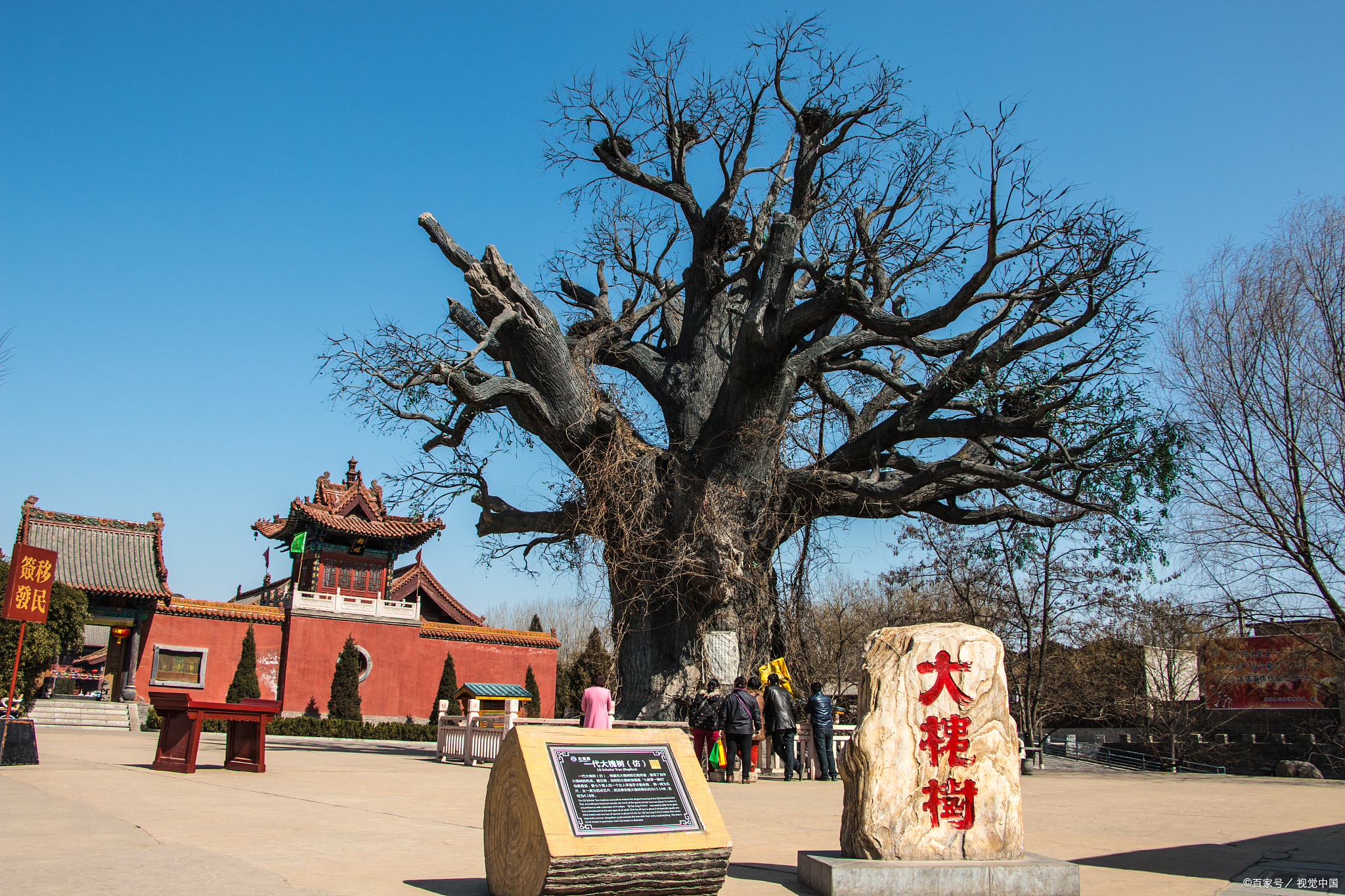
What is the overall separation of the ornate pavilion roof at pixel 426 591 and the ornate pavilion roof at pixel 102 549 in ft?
28.4

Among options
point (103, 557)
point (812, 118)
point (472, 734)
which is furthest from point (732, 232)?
point (103, 557)

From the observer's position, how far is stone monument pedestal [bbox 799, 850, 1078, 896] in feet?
14.9

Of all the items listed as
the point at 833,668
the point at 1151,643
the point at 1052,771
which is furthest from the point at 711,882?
the point at 833,668

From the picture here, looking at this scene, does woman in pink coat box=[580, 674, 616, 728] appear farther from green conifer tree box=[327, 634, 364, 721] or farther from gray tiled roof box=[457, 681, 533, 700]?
gray tiled roof box=[457, 681, 533, 700]

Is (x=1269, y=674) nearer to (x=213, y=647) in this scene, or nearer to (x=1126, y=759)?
(x=1126, y=759)

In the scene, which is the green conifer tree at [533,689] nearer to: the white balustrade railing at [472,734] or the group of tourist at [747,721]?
the white balustrade railing at [472,734]

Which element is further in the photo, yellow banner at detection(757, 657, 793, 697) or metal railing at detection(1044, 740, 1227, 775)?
metal railing at detection(1044, 740, 1227, 775)

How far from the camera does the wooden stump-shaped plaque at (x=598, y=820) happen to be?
3846mm

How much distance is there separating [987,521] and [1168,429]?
2898 millimetres

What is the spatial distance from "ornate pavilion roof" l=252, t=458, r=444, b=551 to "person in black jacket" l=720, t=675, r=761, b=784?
71.2 ft

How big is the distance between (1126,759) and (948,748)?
65.6 feet

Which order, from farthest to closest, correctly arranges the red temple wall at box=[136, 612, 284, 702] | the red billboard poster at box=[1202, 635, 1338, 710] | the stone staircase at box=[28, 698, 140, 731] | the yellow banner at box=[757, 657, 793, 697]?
the red temple wall at box=[136, 612, 284, 702], the stone staircase at box=[28, 698, 140, 731], the red billboard poster at box=[1202, 635, 1338, 710], the yellow banner at box=[757, 657, 793, 697]

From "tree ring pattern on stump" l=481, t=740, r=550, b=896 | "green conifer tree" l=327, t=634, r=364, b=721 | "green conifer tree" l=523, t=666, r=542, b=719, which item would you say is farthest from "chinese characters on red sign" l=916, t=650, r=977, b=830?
"green conifer tree" l=523, t=666, r=542, b=719

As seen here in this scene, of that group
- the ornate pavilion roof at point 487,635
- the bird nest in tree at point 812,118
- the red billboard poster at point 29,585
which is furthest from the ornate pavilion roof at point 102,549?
the bird nest in tree at point 812,118
